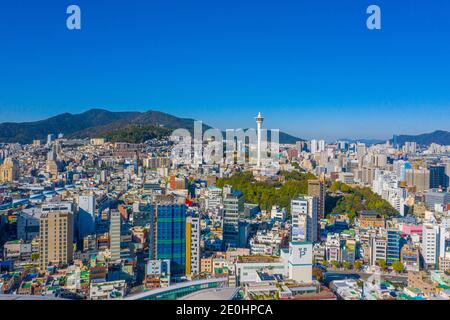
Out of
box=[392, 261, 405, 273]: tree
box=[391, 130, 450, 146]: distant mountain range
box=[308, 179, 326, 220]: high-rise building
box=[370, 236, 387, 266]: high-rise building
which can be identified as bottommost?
box=[392, 261, 405, 273]: tree

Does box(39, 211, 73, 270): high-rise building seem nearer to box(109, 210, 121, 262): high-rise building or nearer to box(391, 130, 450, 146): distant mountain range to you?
box(109, 210, 121, 262): high-rise building

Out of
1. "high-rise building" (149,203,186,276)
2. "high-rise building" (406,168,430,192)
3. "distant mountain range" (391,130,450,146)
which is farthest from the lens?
"high-rise building" (406,168,430,192)

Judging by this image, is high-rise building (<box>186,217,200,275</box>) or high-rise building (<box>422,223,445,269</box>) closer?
high-rise building (<box>186,217,200,275</box>)

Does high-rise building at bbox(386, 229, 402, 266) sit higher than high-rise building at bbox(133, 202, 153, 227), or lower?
lower

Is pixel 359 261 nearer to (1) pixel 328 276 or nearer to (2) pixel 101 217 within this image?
(1) pixel 328 276

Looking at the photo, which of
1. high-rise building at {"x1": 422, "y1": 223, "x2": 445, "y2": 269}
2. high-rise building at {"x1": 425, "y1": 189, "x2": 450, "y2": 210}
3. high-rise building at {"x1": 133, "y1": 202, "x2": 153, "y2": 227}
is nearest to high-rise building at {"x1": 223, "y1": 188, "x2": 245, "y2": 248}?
high-rise building at {"x1": 133, "y1": 202, "x2": 153, "y2": 227}

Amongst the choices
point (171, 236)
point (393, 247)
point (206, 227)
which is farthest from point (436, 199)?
point (171, 236)
